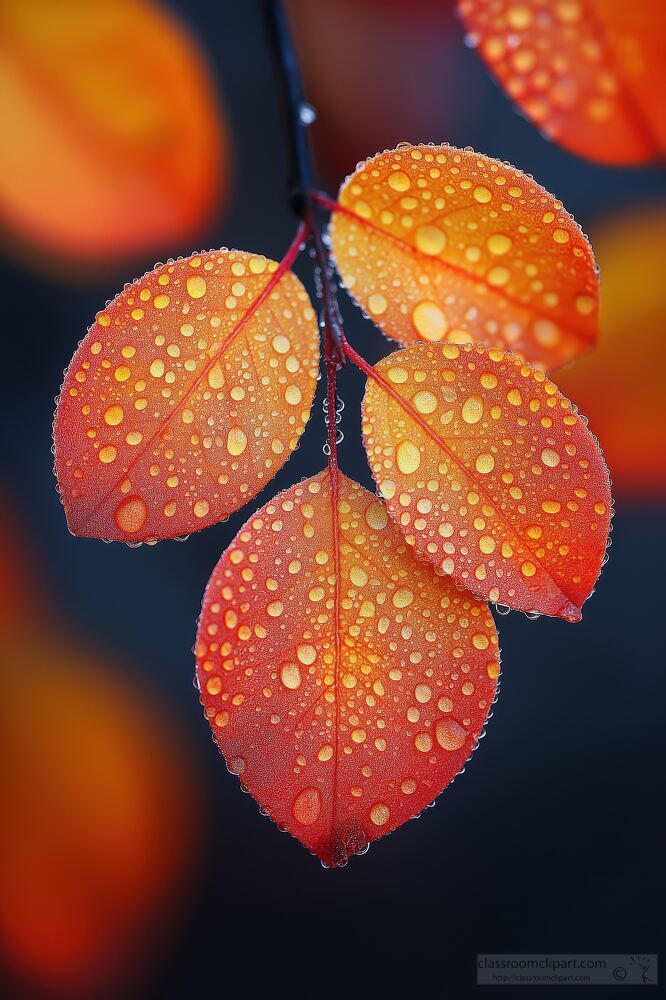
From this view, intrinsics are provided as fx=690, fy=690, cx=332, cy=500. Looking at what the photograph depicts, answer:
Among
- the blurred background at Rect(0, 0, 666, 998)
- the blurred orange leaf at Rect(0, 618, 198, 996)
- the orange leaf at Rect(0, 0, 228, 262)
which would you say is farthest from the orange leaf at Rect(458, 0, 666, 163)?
the blurred orange leaf at Rect(0, 618, 198, 996)

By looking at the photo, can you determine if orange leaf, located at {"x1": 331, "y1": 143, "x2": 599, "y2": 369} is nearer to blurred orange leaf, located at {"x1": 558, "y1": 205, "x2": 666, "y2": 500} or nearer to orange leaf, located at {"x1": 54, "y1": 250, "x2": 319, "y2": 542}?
orange leaf, located at {"x1": 54, "y1": 250, "x2": 319, "y2": 542}

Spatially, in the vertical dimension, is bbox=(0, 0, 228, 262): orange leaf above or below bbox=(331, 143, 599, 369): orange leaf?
above

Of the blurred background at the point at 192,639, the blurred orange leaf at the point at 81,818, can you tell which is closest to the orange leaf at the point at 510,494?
the blurred background at the point at 192,639

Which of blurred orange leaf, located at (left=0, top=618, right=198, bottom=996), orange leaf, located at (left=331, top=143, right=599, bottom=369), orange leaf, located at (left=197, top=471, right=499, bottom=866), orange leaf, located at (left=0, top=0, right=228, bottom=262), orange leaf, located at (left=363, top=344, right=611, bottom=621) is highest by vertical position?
orange leaf, located at (left=0, top=0, right=228, bottom=262)

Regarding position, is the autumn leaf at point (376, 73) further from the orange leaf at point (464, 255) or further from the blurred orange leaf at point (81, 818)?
the blurred orange leaf at point (81, 818)
